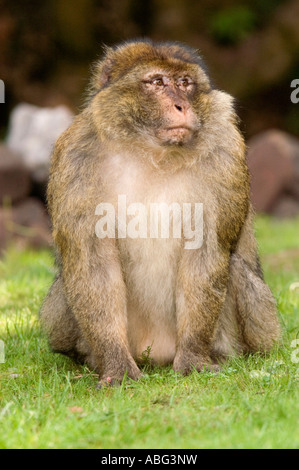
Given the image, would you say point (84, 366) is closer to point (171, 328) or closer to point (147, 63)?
point (171, 328)

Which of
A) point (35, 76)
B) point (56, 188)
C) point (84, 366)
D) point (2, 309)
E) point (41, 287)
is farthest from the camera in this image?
point (35, 76)

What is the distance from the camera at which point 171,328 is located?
14.8 ft

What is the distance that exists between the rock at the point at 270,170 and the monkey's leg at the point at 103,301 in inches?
309

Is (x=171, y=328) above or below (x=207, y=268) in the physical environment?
below

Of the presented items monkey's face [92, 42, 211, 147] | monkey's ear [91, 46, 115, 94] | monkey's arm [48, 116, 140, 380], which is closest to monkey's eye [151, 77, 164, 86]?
monkey's face [92, 42, 211, 147]

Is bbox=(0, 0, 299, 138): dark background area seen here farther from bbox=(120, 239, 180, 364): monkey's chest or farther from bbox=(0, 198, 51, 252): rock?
bbox=(120, 239, 180, 364): monkey's chest

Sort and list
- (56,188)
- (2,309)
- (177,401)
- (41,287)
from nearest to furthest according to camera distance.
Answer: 1. (177,401)
2. (56,188)
3. (2,309)
4. (41,287)

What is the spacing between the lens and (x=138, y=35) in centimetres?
1448

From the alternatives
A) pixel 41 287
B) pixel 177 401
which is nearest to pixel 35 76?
pixel 41 287

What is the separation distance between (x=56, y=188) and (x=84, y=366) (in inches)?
40.6

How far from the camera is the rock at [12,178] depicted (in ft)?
35.2

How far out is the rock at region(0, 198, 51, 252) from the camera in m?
9.79

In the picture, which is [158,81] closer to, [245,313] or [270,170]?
[245,313]
